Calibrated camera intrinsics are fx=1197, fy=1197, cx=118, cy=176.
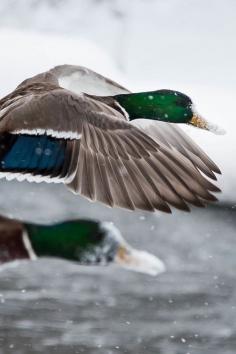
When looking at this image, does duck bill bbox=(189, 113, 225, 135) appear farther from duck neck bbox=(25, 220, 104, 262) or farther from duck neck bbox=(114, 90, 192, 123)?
duck neck bbox=(25, 220, 104, 262)

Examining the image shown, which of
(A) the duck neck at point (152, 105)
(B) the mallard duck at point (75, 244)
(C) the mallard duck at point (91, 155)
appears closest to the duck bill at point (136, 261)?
(B) the mallard duck at point (75, 244)

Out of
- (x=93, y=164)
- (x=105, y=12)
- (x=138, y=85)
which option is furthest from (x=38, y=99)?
(x=105, y=12)

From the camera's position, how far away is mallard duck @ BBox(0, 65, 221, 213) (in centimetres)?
198

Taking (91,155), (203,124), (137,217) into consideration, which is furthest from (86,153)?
(137,217)

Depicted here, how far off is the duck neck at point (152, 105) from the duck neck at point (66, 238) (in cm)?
57

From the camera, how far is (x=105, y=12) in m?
3.25

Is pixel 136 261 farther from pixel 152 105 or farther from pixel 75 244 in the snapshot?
pixel 152 105

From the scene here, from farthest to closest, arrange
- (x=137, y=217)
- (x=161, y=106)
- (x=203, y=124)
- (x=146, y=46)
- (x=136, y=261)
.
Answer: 1. (x=146, y=46)
2. (x=137, y=217)
3. (x=161, y=106)
4. (x=203, y=124)
5. (x=136, y=261)

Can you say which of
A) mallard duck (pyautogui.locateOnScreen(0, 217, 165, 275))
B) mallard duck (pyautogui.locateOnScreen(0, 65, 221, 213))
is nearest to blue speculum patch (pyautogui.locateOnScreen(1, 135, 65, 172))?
mallard duck (pyautogui.locateOnScreen(0, 65, 221, 213))

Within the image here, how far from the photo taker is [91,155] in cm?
209

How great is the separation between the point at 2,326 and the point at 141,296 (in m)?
0.30

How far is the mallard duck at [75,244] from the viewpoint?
1700mm

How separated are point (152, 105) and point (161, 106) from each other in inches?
0.8

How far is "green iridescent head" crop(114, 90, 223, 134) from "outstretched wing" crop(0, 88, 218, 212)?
17 centimetres
